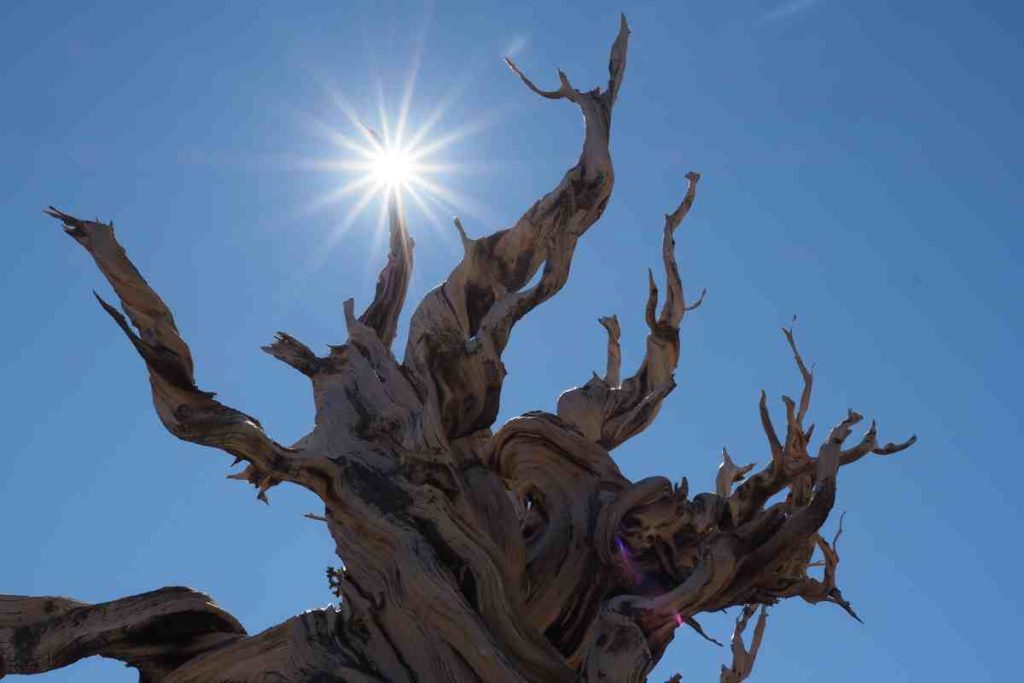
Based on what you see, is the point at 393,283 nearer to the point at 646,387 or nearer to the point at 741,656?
the point at 646,387

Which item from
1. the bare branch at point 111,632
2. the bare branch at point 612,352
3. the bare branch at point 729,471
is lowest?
the bare branch at point 111,632

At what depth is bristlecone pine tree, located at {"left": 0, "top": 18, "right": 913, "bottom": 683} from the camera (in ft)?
14.8

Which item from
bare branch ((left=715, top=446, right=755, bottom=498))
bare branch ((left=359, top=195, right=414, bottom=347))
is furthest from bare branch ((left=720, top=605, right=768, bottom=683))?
bare branch ((left=359, top=195, right=414, bottom=347))

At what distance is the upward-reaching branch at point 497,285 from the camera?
5.38 meters

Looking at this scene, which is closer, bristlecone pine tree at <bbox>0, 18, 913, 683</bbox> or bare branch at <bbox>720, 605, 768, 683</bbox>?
bristlecone pine tree at <bbox>0, 18, 913, 683</bbox>

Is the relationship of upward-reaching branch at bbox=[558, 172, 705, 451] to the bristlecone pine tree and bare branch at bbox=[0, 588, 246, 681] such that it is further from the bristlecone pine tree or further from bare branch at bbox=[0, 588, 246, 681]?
bare branch at bbox=[0, 588, 246, 681]

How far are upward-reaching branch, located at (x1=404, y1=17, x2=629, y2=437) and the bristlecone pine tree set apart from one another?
12mm

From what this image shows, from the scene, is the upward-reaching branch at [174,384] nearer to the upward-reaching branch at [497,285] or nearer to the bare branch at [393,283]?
the upward-reaching branch at [497,285]

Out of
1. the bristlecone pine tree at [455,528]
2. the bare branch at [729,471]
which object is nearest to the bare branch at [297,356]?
the bristlecone pine tree at [455,528]

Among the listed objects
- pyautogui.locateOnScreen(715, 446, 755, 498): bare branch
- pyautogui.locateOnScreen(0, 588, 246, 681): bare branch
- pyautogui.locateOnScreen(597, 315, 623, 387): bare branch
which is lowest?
pyautogui.locateOnScreen(0, 588, 246, 681): bare branch

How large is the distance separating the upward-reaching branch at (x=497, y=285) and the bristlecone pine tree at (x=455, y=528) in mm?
12

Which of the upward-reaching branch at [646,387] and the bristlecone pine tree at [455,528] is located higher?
the upward-reaching branch at [646,387]

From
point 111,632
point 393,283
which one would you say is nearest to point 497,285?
point 393,283

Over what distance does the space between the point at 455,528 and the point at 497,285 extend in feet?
4.39
